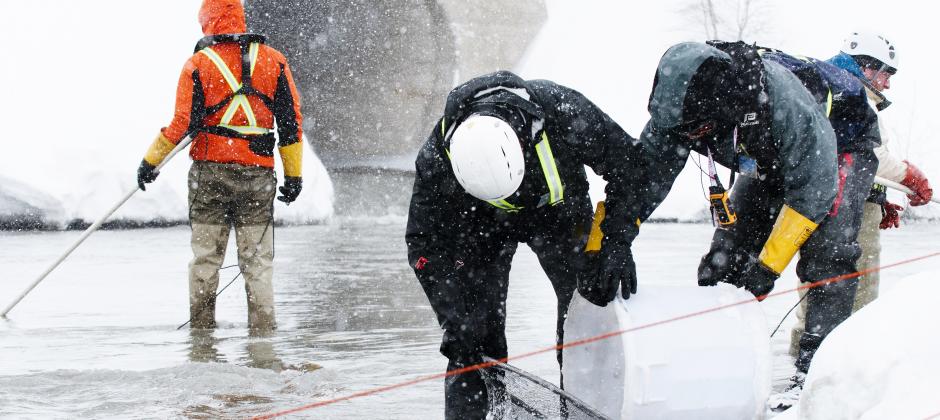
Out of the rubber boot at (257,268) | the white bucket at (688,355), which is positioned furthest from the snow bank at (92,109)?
the white bucket at (688,355)

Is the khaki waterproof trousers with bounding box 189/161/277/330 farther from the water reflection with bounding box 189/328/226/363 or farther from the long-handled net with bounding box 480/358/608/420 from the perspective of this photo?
the long-handled net with bounding box 480/358/608/420

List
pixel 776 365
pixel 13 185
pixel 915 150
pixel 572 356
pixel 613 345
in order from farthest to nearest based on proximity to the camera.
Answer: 1. pixel 915 150
2. pixel 13 185
3. pixel 776 365
4. pixel 572 356
5. pixel 613 345

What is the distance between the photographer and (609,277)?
3.18 m

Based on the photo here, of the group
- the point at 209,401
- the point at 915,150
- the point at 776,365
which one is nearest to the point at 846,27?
the point at 915,150

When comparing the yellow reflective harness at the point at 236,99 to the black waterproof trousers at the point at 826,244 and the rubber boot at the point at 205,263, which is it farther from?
the black waterproof trousers at the point at 826,244

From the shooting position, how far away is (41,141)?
478 inches

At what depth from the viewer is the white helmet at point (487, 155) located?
9.74ft

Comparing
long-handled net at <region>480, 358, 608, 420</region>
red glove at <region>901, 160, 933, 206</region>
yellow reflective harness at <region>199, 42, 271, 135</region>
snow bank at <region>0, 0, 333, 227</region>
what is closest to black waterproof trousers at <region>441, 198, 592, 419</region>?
long-handled net at <region>480, 358, 608, 420</region>

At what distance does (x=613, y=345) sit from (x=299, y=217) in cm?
1111

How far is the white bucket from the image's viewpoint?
3.03 meters

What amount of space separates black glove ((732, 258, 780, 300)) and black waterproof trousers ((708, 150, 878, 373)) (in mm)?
435

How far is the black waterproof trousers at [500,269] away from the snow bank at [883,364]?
122cm

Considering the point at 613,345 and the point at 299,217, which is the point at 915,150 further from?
the point at 613,345

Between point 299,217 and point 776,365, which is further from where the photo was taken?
point 299,217
